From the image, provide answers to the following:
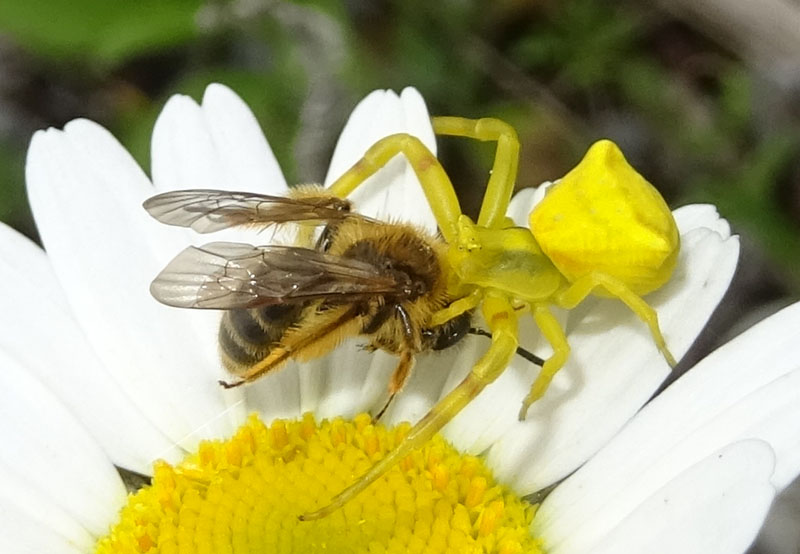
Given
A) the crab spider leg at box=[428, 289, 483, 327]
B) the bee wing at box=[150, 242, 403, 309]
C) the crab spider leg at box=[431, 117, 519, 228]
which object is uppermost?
the bee wing at box=[150, 242, 403, 309]

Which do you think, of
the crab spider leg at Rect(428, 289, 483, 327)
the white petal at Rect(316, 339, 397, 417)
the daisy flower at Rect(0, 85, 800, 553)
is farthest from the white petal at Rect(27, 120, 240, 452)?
the crab spider leg at Rect(428, 289, 483, 327)

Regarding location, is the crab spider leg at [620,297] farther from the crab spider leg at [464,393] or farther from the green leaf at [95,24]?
the green leaf at [95,24]

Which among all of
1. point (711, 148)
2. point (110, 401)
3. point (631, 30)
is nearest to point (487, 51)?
point (631, 30)

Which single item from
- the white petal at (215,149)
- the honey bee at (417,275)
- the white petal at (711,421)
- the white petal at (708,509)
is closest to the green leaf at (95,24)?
the white petal at (215,149)

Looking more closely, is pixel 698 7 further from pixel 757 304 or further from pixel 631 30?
pixel 757 304

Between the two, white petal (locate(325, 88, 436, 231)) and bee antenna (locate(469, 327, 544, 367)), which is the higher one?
white petal (locate(325, 88, 436, 231))

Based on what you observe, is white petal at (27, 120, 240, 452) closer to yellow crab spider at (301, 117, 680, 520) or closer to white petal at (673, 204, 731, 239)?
yellow crab spider at (301, 117, 680, 520)
